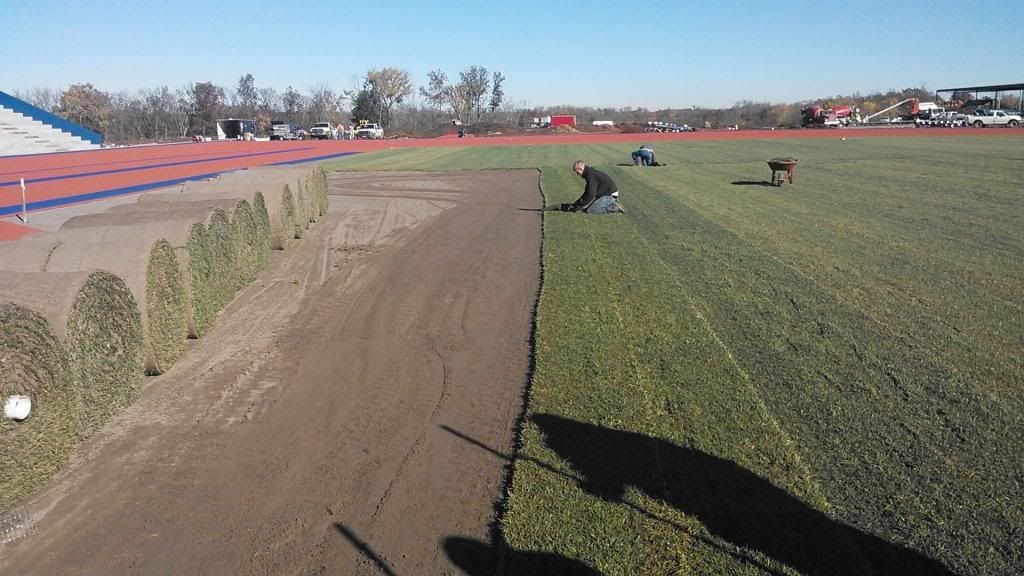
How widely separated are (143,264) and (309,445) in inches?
120

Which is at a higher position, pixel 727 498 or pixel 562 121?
pixel 562 121

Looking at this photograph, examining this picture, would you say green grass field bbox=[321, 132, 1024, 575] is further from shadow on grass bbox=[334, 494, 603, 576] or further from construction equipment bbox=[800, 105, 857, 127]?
construction equipment bbox=[800, 105, 857, 127]

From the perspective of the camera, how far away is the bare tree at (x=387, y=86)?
116688mm

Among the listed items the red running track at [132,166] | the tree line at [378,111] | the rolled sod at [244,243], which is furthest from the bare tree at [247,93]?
the rolled sod at [244,243]

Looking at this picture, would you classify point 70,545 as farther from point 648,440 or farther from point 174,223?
point 174,223

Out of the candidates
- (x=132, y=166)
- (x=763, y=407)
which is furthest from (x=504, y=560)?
(x=132, y=166)

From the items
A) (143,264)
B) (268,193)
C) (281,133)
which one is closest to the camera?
(143,264)

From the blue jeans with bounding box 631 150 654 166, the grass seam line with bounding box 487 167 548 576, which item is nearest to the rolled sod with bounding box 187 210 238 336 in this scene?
the grass seam line with bounding box 487 167 548 576

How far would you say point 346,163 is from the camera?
141 ft

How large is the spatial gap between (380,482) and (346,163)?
39.1m

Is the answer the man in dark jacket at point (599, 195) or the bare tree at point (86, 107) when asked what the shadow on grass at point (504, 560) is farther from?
the bare tree at point (86, 107)

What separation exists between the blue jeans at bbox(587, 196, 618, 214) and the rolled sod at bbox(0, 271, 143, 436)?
12.9 m

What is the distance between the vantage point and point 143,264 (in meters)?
7.81

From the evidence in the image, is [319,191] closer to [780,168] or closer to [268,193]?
[268,193]
